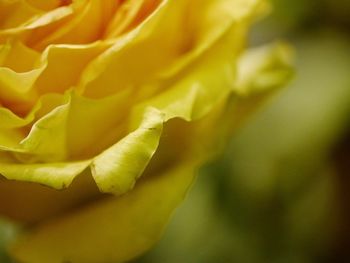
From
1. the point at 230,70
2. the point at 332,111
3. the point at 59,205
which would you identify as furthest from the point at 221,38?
the point at 332,111

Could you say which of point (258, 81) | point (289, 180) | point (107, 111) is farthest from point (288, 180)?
point (107, 111)

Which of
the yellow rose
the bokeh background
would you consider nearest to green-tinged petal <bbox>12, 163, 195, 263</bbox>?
the yellow rose

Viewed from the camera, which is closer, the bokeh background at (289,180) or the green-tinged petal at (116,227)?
the green-tinged petal at (116,227)

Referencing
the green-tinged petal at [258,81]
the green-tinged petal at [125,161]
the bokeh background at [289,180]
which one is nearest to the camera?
the green-tinged petal at [125,161]

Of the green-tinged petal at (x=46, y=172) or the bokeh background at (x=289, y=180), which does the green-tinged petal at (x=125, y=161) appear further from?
the bokeh background at (x=289, y=180)

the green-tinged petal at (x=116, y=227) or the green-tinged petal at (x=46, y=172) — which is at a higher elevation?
the green-tinged petal at (x=46, y=172)

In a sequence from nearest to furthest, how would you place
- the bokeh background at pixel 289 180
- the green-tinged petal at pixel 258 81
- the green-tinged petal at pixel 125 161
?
the green-tinged petal at pixel 125 161, the green-tinged petal at pixel 258 81, the bokeh background at pixel 289 180

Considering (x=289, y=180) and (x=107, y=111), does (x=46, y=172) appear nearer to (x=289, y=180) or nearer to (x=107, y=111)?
(x=107, y=111)

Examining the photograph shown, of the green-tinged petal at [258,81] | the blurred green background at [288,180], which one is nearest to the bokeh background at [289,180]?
the blurred green background at [288,180]

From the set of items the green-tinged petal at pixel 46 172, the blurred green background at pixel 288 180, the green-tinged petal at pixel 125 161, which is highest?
the green-tinged petal at pixel 125 161
